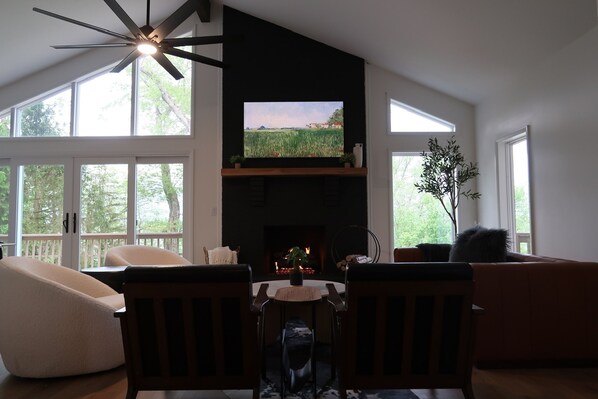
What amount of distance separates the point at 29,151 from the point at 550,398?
21.4 ft

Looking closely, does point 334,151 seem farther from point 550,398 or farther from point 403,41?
point 550,398

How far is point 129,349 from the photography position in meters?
1.75

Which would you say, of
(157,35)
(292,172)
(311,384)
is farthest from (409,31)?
(311,384)

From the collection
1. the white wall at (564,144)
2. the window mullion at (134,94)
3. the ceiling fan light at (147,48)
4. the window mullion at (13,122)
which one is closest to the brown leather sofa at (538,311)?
the white wall at (564,144)

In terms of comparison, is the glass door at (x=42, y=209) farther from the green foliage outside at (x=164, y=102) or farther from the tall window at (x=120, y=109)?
the green foliage outside at (x=164, y=102)

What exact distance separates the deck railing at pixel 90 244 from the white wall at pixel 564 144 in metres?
4.59

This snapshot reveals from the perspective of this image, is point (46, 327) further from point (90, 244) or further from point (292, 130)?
point (292, 130)

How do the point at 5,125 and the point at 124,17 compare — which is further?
the point at 5,125

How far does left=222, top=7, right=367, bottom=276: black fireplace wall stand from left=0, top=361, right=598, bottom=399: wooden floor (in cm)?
280

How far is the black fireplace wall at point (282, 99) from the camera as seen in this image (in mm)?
5023

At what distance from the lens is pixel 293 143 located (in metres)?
5.02

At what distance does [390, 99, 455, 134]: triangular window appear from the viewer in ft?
17.4

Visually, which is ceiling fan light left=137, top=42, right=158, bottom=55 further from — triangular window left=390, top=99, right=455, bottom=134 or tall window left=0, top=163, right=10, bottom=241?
tall window left=0, top=163, right=10, bottom=241

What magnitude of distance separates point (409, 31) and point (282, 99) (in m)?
1.90
